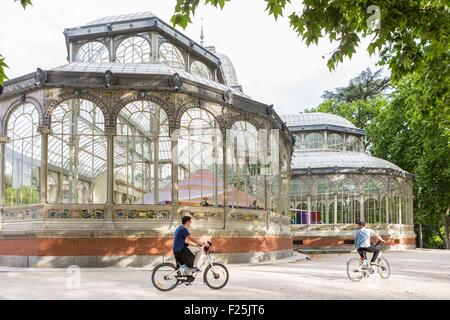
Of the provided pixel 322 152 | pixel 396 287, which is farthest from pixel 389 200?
pixel 396 287

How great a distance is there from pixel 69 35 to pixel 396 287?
57.9 feet

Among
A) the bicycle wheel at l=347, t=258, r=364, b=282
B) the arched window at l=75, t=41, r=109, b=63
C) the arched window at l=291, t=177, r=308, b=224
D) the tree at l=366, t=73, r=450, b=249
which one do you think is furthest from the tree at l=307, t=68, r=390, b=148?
the bicycle wheel at l=347, t=258, r=364, b=282

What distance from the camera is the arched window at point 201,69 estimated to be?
25902 millimetres

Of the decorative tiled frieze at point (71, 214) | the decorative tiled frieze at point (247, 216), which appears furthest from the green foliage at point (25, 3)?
the decorative tiled frieze at point (247, 216)

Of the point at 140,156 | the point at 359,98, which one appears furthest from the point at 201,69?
the point at 359,98

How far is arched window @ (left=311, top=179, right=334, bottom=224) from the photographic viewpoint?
37.8 meters

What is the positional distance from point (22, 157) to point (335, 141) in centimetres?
2814

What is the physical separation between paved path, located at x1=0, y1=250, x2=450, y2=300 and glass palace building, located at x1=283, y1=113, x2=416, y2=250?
19.3m

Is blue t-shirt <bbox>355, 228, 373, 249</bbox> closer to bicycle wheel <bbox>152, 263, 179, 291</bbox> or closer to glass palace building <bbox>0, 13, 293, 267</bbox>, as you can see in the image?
bicycle wheel <bbox>152, 263, 179, 291</bbox>

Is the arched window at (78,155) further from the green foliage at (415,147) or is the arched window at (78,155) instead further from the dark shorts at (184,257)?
the green foliage at (415,147)

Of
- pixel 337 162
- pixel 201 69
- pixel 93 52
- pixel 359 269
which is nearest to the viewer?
pixel 359 269

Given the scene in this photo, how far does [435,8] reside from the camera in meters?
10.1

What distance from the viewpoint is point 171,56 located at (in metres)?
24.6

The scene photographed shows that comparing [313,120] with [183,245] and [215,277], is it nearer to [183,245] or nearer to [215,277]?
[215,277]
